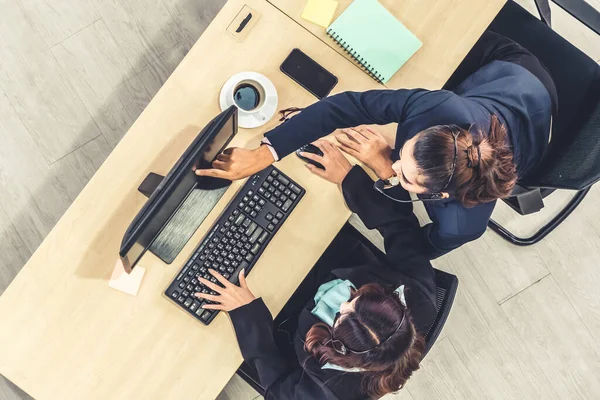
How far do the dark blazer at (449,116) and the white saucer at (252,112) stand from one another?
0.08 meters

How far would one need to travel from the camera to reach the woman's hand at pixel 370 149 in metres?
1.37

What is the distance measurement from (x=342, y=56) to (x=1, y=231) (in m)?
1.42

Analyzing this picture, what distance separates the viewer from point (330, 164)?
1.35 metres

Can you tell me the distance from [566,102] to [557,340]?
103 cm

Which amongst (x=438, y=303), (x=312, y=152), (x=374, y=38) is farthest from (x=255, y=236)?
(x=374, y=38)

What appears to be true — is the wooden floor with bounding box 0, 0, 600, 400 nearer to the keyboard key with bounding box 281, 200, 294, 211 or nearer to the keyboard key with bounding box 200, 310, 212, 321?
the keyboard key with bounding box 200, 310, 212, 321

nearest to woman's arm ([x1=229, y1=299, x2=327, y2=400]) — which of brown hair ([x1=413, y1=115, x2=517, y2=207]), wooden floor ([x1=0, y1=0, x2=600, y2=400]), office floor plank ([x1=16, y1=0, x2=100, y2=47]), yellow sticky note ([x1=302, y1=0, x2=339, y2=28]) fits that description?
brown hair ([x1=413, y1=115, x2=517, y2=207])

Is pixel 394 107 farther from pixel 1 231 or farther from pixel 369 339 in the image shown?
pixel 1 231

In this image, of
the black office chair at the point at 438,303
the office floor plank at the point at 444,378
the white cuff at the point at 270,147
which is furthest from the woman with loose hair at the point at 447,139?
the office floor plank at the point at 444,378

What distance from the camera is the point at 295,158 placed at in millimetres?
1356

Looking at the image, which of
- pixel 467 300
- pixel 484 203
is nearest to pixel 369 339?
pixel 484 203

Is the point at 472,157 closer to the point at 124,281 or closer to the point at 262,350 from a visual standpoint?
the point at 262,350

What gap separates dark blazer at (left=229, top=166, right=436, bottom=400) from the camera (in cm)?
122

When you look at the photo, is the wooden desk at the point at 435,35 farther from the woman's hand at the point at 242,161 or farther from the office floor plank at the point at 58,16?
the office floor plank at the point at 58,16
